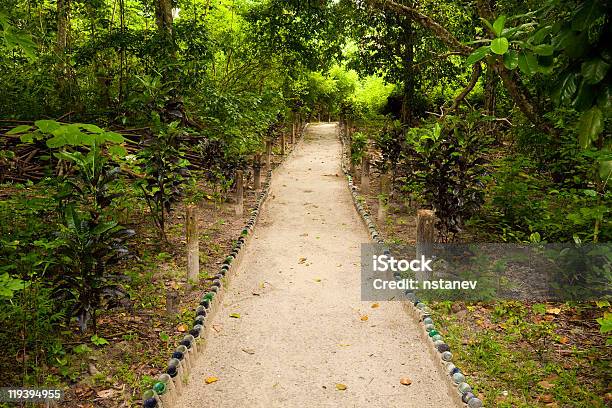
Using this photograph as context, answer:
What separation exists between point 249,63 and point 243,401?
11.0 metres

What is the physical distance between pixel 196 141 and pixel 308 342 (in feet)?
24.1

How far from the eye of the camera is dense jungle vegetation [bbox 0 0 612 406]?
309 centimetres

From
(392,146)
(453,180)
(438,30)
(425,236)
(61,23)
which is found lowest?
(425,236)

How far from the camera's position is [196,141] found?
10562 millimetres

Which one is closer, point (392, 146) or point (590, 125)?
point (590, 125)

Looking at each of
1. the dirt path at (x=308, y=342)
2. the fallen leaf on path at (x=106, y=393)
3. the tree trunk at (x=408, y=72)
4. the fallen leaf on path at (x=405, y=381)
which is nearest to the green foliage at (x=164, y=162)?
the dirt path at (x=308, y=342)

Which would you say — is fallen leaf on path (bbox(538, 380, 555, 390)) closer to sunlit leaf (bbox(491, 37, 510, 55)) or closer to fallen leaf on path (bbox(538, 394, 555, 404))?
fallen leaf on path (bbox(538, 394, 555, 404))

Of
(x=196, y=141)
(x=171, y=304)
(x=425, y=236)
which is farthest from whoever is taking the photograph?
(x=196, y=141)

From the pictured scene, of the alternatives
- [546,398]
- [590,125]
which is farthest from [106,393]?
[590,125]

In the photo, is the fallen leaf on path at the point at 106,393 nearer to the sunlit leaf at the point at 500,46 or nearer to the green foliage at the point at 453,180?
the sunlit leaf at the point at 500,46

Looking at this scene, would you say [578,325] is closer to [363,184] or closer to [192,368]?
[192,368]

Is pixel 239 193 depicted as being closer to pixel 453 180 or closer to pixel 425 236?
pixel 453 180

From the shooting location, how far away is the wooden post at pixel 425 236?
16.8ft

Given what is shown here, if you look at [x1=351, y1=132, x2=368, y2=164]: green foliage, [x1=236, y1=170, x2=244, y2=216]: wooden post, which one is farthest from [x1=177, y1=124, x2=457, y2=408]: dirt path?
[x1=351, y1=132, x2=368, y2=164]: green foliage
